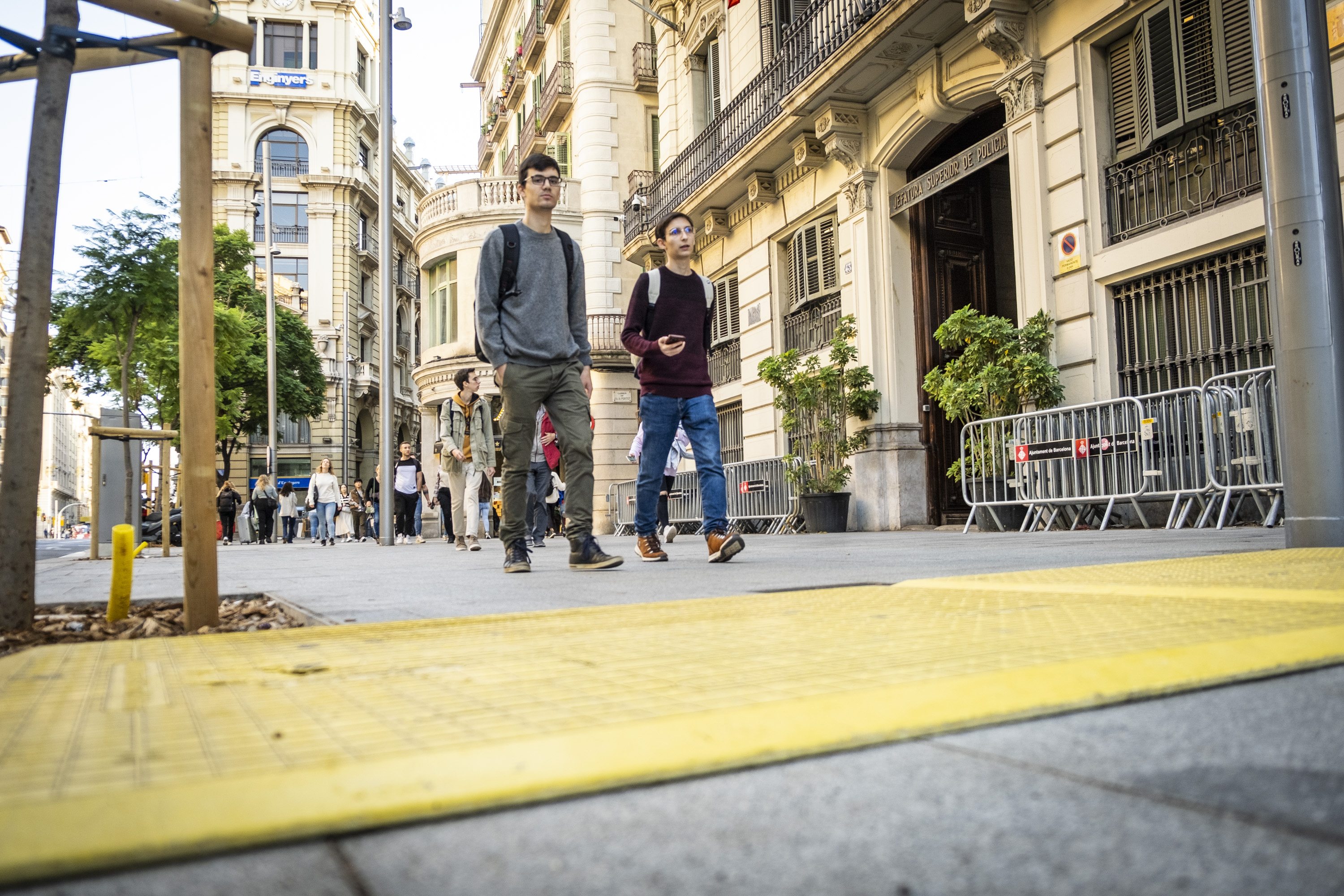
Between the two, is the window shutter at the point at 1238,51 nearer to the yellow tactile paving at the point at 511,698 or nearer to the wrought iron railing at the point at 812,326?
the wrought iron railing at the point at 812,326

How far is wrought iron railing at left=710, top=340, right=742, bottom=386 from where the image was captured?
18.1 meters

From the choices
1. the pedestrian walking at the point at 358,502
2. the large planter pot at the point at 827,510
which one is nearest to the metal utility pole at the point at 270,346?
the pedestrian walking at the point at 358,502

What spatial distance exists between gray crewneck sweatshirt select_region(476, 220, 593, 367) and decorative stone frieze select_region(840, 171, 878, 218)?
9153 mm

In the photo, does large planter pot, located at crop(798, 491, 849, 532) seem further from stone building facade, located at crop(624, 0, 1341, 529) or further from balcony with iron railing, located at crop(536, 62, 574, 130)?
balcony with iron railing, located at crop(536, 62, 574, 130)

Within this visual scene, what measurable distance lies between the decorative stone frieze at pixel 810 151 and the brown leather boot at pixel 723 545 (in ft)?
32.6

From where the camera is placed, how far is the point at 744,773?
1227 millimetres

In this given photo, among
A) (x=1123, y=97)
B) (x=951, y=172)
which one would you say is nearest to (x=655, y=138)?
(x=951, y=172)

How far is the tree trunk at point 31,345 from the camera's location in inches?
130

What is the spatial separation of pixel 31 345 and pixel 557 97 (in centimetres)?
2615

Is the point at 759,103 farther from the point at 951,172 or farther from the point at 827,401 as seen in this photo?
the point at 827,401

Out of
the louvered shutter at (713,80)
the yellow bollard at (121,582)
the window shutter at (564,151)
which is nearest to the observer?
the yellow bollard at (121,582)

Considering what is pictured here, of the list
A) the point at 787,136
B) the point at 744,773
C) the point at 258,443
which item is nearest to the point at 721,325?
the point at 787,136

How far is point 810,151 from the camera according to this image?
49.4ft

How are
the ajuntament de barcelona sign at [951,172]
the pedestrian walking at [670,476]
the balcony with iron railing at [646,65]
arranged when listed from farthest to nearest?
the balcony with iron railing at [646,65] → the pedestrian walking at [670,476] → the ajuntament de barcelona sign at [951,172]
